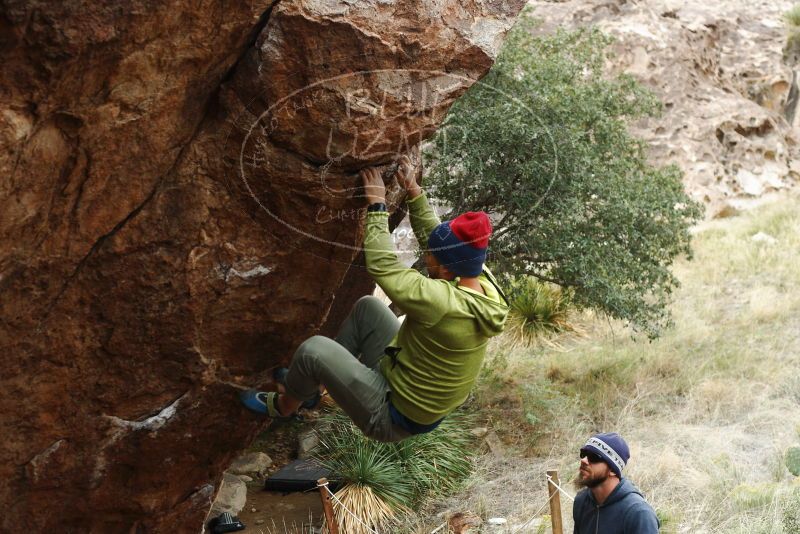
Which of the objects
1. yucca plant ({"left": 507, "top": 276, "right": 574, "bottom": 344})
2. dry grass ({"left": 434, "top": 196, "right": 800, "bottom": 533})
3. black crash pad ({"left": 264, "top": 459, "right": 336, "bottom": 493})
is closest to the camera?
dry grass ({"left": 434, "top": 196, "right": 800, "bottom": 533})

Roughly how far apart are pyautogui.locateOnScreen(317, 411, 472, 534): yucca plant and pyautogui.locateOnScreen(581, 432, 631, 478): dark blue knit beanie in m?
3.14

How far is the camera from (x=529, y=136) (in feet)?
26.4

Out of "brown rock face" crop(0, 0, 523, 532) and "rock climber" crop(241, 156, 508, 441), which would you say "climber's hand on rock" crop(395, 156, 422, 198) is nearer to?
"rock climber" crop(241, 156, 508, 441)

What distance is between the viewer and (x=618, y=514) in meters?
4.84

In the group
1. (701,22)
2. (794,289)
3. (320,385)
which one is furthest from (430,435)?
(701,22)

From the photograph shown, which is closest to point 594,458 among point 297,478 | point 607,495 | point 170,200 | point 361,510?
point 607,495

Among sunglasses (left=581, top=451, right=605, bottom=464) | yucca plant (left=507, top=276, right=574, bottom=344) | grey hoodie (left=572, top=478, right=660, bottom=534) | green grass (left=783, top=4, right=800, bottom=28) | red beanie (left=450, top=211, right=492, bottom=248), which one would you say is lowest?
yucca plant (left=507, top=276, right=574, bottom=344)

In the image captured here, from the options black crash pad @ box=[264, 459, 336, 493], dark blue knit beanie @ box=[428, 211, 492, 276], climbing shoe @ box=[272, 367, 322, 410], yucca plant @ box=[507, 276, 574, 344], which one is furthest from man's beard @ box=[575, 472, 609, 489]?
yucca plant @ box=[507, 276, 574, 344]

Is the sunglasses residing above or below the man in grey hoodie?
above

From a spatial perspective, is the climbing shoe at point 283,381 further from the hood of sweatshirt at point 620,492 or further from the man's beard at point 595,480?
the hood of sweatshirt at point 620,492

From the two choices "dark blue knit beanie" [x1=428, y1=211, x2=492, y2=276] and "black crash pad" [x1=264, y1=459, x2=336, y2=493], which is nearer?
"dark blue knit beanie" [x1=428, y1=211, x2=492, y2=276]

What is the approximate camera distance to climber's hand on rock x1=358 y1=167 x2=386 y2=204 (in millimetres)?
4988

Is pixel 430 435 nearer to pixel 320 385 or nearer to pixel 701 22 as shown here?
pixel 320 385

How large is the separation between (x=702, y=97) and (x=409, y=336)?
Answer: 46.2ft
